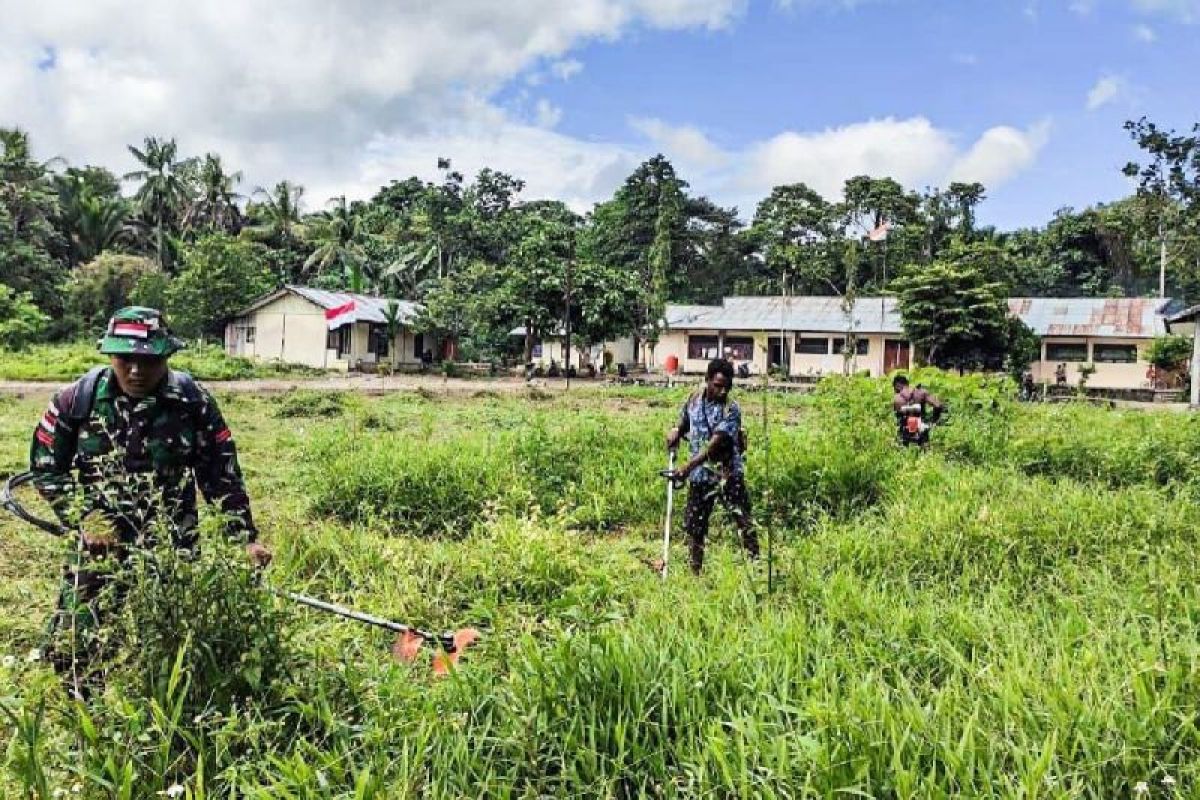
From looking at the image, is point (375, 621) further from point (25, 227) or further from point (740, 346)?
point (25, 227)

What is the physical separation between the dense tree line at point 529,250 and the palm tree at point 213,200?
4.0 inches

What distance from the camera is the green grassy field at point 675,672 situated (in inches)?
93.9

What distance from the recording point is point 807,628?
3.41 metres

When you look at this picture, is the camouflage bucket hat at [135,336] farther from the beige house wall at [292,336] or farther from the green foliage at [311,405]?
the beige house wall at [292,336]

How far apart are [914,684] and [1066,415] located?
9.85 meters

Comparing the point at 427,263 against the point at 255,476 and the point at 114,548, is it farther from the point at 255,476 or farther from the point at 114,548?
the point at 114,548

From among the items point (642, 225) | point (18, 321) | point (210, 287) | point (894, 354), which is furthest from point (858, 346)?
point (18, 321)

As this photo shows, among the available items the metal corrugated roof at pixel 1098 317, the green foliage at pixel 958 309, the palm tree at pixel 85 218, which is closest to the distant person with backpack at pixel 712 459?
the green foliage at pixel 958 309

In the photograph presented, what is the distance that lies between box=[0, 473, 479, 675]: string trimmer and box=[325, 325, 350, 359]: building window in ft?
110

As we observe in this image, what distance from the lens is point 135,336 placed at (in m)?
3.22

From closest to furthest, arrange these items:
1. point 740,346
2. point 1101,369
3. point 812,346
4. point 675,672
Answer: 1. point 675,672
2. point 1101,369
3. point 812,346
4. point 740,346

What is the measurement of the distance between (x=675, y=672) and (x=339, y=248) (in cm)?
4110

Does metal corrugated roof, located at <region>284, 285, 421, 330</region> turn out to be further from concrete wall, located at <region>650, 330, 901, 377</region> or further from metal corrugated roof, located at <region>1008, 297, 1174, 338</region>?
metal corrugated roof, located at <region>1008, 297, 1174, 338</region>

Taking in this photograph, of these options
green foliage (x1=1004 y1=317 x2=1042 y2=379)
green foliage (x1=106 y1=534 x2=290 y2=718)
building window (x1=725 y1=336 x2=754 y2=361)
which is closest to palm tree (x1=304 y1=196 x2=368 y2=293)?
building window (x1=725 y1=336 x2=754 y2=361)
